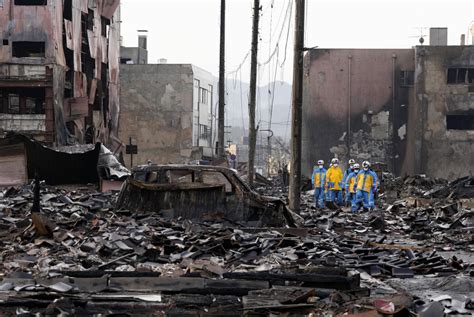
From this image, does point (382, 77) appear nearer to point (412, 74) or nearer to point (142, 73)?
point (412, 74)

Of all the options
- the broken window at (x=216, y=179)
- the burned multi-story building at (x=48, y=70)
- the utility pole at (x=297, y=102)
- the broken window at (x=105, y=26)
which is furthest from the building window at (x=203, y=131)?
the broken window at (x=216, y=179)

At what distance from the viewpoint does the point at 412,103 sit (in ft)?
163

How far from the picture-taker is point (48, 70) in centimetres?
3950

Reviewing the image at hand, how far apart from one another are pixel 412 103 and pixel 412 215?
99.0 ft

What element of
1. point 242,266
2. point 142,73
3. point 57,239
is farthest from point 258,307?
point 142,73

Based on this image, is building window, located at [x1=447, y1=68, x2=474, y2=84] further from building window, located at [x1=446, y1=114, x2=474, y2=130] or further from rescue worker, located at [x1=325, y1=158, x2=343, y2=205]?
rescue worker, located at [x1=325, y1=158, x2=343, y2=205]

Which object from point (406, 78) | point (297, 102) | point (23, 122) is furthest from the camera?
point (406, 78)

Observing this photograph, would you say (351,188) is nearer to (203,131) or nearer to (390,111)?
(390,111)

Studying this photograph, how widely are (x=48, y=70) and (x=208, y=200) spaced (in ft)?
89.3

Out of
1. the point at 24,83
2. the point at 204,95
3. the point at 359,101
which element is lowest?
the point at 359,101

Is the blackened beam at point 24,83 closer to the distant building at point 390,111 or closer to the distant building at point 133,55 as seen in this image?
the distant building at point 390,111

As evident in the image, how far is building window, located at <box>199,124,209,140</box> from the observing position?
6694 centimetres

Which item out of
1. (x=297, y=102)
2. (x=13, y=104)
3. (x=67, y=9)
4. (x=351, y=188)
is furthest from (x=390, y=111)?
(x=297, y=102)

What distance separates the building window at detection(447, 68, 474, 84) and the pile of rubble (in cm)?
3311
